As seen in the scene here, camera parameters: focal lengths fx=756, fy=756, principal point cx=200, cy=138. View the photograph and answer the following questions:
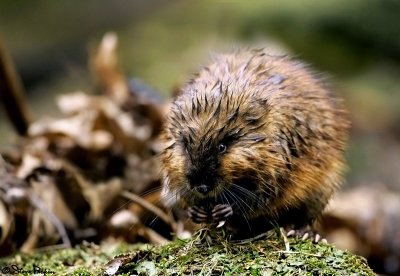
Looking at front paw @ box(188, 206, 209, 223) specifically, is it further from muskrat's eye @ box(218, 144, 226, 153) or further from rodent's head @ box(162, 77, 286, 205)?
muskrat's eye @ box(218, 144, 226, 153)

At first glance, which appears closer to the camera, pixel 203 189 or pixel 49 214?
pixel 203 189

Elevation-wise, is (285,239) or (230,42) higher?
(285,239)

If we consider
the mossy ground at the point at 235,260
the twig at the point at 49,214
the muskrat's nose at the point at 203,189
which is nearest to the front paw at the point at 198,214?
the mossy ground at the point at 235,260

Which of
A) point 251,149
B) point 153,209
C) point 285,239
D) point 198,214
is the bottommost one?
point 153,209

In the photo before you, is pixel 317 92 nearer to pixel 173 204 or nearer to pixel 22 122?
pixel 173 204

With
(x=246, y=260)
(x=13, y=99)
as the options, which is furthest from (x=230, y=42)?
(x=246, y=260)

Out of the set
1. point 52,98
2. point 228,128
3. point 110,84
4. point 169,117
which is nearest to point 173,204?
point 169,117

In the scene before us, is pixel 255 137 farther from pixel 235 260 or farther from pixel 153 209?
pixel 153 209

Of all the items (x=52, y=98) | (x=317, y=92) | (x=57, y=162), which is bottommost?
(x=52, y=98)
